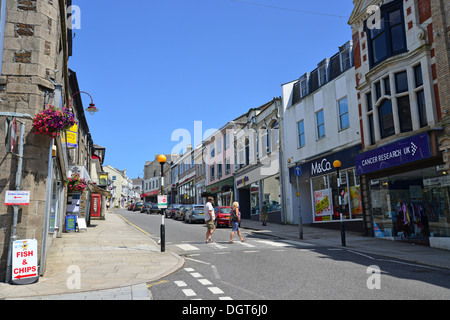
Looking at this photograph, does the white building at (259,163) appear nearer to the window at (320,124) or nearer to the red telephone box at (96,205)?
the window at (320,124)

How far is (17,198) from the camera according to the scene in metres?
8.32

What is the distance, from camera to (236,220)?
53.4ft

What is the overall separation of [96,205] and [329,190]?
72.2 feet

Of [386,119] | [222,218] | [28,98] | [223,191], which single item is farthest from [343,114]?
[223,191]

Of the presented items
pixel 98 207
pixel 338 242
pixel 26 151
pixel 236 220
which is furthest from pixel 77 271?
pixel 98 207

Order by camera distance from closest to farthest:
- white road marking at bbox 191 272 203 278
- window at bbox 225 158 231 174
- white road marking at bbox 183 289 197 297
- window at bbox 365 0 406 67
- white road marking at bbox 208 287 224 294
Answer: white road marking at bbox 183 289 197 297
white road marking at bbox 208 287 224 294
white road marking at bbox 191 272 203 278
window at bbox 365 0 406 67
window at bbox 225 158 231 174

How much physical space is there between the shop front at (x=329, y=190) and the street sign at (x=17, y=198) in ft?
41.0

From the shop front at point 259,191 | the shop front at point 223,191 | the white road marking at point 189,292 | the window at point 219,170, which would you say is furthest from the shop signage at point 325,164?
the window at point 219,170

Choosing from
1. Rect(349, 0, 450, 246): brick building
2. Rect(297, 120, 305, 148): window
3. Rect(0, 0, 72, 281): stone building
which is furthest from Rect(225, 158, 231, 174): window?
Rect(0, 0, 72, 281): stone building

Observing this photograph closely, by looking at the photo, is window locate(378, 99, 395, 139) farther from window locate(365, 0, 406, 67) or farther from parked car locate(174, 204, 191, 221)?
parked car locate(174, 204, 191, 221)

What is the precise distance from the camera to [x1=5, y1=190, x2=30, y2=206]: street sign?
26.9ft

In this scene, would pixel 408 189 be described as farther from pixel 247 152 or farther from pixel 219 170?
pixel 219 170
